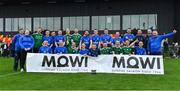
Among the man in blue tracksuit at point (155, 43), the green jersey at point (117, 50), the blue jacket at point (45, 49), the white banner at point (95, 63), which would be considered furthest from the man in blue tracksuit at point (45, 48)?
the man in blue tracksuit at point (155, 43)

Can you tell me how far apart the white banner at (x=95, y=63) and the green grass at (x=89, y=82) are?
48 cm

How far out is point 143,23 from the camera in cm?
5156

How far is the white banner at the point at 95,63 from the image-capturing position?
55.0 ft

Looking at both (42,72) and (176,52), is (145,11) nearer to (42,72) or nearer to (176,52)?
(176,52)

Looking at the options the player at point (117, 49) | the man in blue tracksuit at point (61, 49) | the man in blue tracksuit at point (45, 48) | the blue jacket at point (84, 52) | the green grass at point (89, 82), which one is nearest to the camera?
the green grass at point (89, 82)

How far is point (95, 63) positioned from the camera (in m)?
17.3

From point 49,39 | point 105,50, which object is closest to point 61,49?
point 49,39

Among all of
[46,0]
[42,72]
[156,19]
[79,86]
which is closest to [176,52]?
[156,19]

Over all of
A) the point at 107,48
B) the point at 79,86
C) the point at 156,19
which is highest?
the point at 156,19

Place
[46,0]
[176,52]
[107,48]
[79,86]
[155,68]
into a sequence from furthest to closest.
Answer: [46,0], [176,52], [107,48], [155,68], [79,86]

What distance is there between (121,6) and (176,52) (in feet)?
46.0

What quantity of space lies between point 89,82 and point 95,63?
3080 millimetres

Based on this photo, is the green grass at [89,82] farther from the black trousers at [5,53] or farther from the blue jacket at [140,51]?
the black trousers at [5,53]

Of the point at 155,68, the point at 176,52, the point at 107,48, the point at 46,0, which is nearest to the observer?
the point at 155,68
